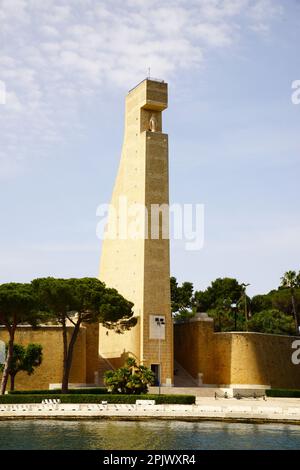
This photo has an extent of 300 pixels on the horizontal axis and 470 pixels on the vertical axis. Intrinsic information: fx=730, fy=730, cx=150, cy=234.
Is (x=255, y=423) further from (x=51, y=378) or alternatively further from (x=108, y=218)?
(x=108, y=218)

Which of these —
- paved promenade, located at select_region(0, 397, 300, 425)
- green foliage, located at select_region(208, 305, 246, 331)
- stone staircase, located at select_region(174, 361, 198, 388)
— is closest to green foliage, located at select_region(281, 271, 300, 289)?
green foliage, located at select_region(208, 305, 246, 331)

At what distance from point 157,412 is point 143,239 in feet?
59.2

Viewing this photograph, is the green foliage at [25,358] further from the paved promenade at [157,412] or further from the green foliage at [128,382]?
the paved promenade at [157,412]

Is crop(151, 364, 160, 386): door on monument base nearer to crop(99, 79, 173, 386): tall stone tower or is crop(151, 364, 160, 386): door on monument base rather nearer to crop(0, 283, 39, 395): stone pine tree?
crop(99, 79, 173, 386): tall stone tower

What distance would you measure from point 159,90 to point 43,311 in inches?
679

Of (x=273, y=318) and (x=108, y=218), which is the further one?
(x=273, y=318)

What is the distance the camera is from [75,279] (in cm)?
4312

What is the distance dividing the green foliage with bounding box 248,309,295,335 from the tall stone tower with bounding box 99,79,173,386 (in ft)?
60.9

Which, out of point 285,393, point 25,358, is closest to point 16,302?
point 25,358

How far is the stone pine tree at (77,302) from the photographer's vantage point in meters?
41.8

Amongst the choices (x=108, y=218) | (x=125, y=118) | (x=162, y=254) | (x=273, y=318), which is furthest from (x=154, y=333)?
(x=273, y=318)

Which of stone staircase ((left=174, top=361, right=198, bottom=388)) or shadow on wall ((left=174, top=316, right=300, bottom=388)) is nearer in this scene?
stone staircase ((left=174, top=361, right=198, bottom=388))

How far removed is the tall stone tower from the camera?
46656 millimetres

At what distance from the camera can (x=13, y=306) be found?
39781 millimetres
